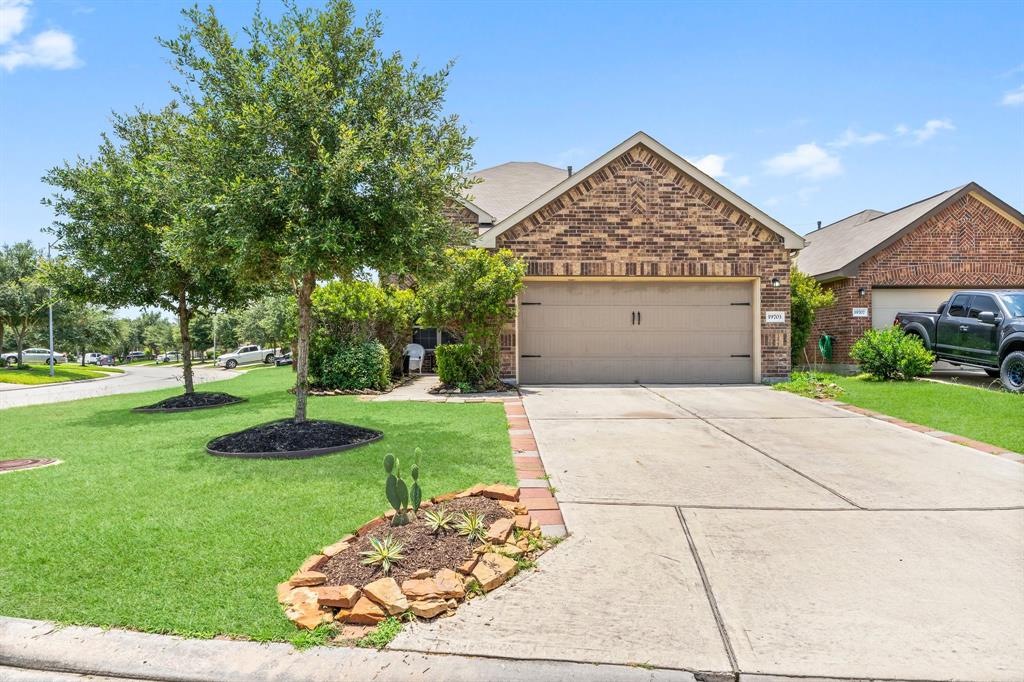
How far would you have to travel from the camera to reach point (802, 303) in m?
14.5

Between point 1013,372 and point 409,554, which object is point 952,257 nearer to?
point 1013,372

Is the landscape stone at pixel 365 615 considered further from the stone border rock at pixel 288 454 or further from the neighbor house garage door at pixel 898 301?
the neighbor house garage door at pixel 898 301

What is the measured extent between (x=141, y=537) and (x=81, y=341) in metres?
42.8

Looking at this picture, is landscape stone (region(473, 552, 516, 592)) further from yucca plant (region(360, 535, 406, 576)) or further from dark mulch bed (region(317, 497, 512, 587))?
yucca plant (region(360, 535, 406, 576))

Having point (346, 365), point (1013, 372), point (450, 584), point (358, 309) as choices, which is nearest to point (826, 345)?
point (1013, 372)

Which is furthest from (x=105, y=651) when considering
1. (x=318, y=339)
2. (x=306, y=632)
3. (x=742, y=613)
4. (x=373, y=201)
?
(x=318, y=339)

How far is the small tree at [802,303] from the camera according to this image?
14.4 meters

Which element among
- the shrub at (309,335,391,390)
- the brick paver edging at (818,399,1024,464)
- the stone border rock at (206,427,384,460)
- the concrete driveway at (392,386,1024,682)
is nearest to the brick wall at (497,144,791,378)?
the shrub at (309,335,391,390)

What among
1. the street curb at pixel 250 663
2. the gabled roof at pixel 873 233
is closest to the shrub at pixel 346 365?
the street curb at pixel 250 663

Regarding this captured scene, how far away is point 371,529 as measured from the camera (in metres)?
3.55

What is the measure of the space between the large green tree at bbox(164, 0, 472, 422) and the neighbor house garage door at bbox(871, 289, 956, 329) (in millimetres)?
13533

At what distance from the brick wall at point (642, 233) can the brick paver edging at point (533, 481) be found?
5.25 meters

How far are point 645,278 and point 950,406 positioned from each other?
608 cm

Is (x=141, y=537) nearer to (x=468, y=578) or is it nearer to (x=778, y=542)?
(x=468, y=578)
